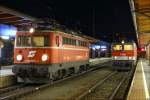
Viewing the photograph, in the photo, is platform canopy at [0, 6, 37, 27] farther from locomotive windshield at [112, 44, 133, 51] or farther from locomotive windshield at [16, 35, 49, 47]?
locomotive windshield at [112, 44, 133, 51]

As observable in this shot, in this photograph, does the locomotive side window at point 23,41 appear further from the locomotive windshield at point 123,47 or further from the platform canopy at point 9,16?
the locomotive windshield at point 123,47

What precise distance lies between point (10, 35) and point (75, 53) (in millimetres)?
4567

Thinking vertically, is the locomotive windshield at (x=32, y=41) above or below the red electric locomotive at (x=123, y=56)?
above

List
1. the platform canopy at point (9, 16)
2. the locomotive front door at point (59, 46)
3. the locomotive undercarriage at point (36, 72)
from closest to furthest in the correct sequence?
the platform canopy at point (9, 16) → the locomotive undercarriage at point (36, 72) → the locomotive front door at point (59, 46)

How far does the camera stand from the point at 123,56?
3203 cm

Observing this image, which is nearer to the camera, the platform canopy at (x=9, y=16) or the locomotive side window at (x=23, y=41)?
the platform canopy at (x=9, y=16)

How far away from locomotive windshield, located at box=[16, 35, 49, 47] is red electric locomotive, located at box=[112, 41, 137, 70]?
46.0ft

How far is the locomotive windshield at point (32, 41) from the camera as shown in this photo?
750 inches

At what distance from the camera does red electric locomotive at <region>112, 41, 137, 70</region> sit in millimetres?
31750

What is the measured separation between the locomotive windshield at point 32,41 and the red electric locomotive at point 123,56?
14.0 meters

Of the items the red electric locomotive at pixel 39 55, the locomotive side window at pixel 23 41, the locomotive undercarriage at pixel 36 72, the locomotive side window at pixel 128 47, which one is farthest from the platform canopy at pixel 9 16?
the locomotive side window at pixel 128 47

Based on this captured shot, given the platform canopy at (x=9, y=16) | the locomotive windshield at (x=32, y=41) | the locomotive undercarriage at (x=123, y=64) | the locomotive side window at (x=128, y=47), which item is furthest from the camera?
the locomotive side window at (x=128, y=47)

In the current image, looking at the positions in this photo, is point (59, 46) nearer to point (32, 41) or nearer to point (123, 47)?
point (32, 41)

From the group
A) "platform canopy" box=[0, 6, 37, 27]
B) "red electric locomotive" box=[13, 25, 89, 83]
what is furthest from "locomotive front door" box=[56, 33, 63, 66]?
"platform canopy" box=[0, 6, 37, 27]
